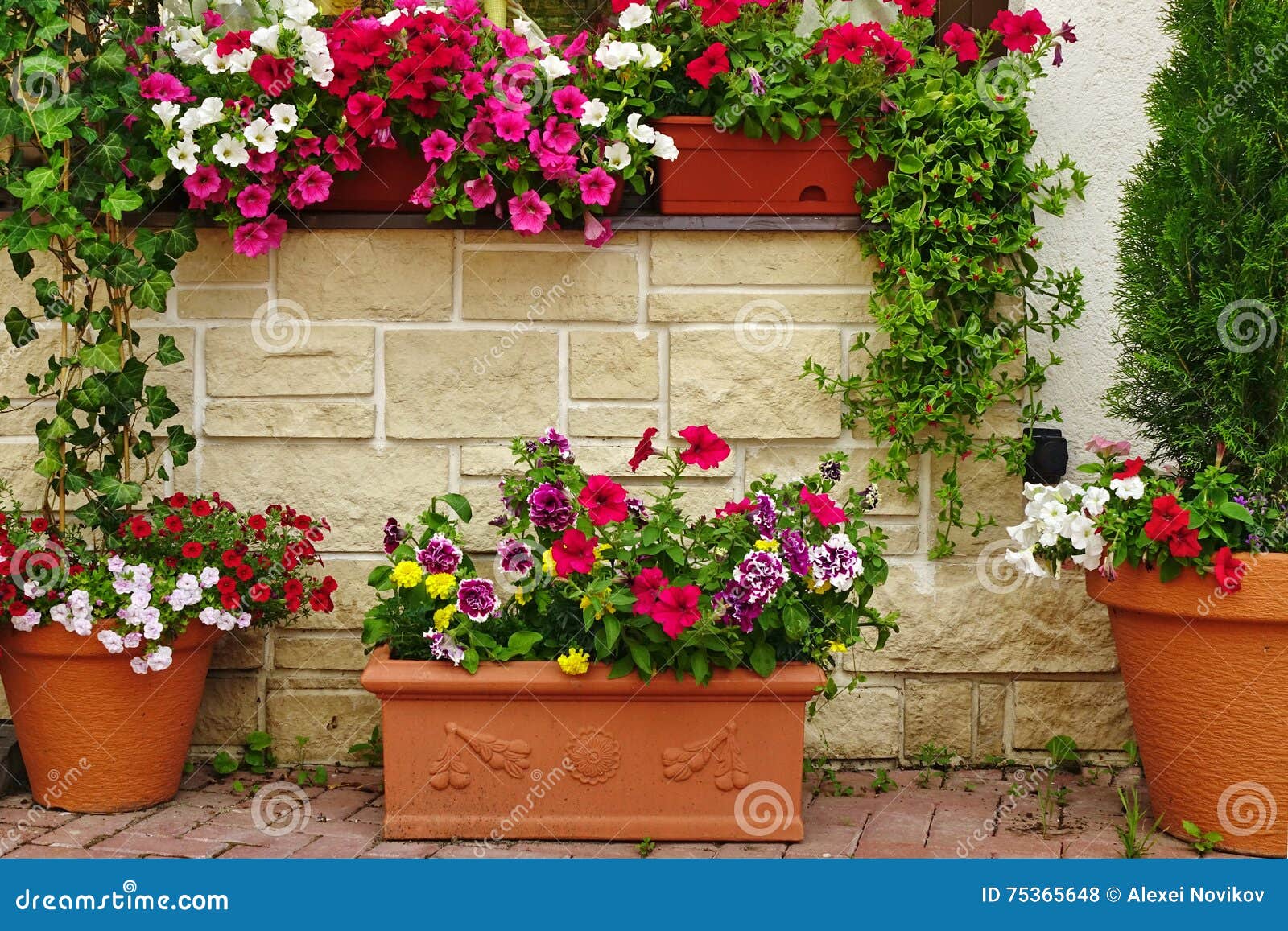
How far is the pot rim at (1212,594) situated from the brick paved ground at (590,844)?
0.52m

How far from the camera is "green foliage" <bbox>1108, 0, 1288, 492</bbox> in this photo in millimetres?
2826

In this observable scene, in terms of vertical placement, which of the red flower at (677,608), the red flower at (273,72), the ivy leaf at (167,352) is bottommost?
the red flower at (677,608)

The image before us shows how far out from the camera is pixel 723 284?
10.7ft

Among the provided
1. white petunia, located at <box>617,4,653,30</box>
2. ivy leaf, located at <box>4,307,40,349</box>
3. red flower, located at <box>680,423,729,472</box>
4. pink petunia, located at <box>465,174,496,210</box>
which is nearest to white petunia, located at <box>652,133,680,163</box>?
white petunia, located at <box>617,4,653,30</box>

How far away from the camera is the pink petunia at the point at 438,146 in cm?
309

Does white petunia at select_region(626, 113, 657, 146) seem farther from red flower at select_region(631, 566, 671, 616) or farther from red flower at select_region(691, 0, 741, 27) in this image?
red flower at select_region(631, 566, 671, 616)

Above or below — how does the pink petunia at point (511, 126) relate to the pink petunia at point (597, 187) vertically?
above

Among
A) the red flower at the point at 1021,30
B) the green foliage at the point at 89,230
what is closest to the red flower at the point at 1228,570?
the red flower at the point at 1021,30

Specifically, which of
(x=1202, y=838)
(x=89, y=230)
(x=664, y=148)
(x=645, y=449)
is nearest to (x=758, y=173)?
(x=664, y=148)

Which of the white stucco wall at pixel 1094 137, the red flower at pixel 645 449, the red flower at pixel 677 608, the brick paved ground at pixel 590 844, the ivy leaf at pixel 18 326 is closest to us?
the red flower at pixel 677 608

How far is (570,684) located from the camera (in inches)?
110

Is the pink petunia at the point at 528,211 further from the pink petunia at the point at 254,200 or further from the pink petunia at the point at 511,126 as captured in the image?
the pink petunia at the point at 254,200

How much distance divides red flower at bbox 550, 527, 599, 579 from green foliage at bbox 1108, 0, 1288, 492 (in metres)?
1.32

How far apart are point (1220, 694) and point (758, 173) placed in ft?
5.23
